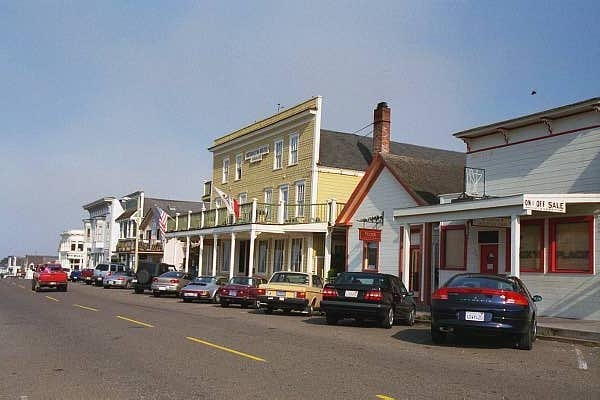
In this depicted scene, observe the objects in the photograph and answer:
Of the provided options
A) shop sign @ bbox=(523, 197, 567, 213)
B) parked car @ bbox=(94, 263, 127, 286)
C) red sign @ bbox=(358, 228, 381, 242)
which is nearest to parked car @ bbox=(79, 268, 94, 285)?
parked car @ bbox=(94, 263, 127, 286)

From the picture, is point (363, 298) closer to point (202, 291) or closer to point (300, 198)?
point (202, 291)

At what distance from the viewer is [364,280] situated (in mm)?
17438

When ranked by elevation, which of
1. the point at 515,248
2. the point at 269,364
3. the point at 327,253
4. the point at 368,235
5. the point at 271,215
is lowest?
the point at 269,364

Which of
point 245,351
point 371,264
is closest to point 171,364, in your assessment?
point 245,351

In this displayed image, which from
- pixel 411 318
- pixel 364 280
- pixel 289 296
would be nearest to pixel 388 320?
pixel 364 280

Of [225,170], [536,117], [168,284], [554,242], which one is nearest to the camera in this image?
[554,242]

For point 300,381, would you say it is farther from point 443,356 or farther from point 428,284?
point 428,284

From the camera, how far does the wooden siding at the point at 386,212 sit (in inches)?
1063

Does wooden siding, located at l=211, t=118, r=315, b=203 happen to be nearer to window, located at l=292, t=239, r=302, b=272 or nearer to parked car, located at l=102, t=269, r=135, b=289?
window, located at l=292, t=239, r=302, b=272

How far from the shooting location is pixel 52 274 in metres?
37.7

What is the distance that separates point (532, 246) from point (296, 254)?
17117 mm

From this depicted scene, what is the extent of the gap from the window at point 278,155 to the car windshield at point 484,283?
2449 cm

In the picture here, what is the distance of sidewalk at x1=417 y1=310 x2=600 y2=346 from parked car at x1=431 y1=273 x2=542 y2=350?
7.05 ft

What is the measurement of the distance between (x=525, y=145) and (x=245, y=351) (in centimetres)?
1334
